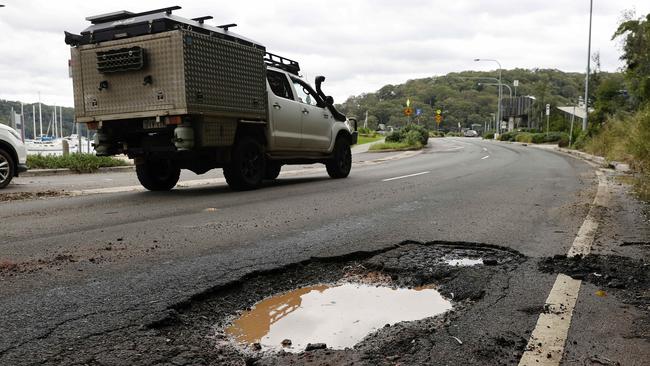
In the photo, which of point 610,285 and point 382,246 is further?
point 382,246

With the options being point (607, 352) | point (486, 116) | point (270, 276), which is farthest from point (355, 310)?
point (486, 116)

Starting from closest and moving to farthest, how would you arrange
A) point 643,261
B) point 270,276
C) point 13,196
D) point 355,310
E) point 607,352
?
point 607,352 → point 355,310 → point 270,276 → point 643,261 → point 13,196

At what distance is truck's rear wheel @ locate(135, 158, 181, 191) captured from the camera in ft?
33.8

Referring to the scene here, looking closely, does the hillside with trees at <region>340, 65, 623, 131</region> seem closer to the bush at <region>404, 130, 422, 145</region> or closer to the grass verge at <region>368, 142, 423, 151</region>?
the bush at <region>404, 130, 422, 145</region>

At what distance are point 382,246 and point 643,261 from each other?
2.20 m

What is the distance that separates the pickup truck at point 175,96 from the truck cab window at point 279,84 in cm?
4

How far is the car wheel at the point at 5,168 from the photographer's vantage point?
10867 mm

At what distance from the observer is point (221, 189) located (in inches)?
421

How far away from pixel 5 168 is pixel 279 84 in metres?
5.67

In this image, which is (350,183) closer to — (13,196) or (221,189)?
(221,189)

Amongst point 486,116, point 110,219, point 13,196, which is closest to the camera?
point 110,219

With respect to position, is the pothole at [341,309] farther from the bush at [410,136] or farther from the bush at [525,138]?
the bush at [525,138]

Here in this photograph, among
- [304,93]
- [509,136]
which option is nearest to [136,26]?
[304,93]

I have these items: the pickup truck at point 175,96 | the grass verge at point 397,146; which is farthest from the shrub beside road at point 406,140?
the pickup truck at point 175,96
